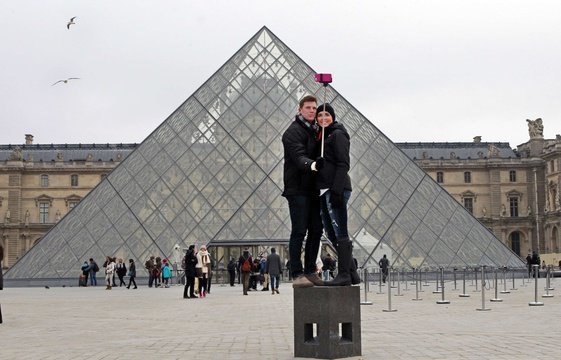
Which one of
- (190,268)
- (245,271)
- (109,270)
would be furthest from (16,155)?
(190,268)

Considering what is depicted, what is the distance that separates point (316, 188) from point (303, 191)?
0.10 meters

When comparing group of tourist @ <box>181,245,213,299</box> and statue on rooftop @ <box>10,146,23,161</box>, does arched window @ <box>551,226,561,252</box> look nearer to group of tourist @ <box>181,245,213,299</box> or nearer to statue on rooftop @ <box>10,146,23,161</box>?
statue on rooftop @ <box>10,146,23,161</box>

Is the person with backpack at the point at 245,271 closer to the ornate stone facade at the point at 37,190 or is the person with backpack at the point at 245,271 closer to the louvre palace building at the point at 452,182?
the louvre palace building at the point at 452,182

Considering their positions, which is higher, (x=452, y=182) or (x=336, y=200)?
(x=452, y=182)

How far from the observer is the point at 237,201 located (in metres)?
24.3

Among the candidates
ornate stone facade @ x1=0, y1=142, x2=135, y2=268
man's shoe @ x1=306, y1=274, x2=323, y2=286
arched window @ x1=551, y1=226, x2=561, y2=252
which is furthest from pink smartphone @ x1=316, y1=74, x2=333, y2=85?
arched window @ x1=551, y1=226, x2=561, y2=252

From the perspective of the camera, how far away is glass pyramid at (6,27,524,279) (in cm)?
2350

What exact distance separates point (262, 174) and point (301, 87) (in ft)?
12.1

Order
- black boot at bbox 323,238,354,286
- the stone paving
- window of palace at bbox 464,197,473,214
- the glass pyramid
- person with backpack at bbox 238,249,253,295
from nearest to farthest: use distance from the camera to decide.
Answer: black boot at bbox 323,238,354,286 → the stone paving → person with backpack at bbox 238,249,253,295 → the glass pyramid → window of palace at bbox 464,197,473,214

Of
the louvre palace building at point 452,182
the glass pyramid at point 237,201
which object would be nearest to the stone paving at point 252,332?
the glass pyramid at point 237,201

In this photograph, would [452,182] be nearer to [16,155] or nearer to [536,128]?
[536,128]

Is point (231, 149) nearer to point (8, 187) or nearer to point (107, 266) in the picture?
point (107, 266)

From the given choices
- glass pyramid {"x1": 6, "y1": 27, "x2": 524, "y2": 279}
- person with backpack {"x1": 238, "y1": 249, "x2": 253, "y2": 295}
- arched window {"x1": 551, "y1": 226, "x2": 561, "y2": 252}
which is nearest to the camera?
person with backpack {"x1": 238, "y1": 249, "x2": 253, "y2": 295}

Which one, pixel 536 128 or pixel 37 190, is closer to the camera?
pixel 37 190
